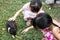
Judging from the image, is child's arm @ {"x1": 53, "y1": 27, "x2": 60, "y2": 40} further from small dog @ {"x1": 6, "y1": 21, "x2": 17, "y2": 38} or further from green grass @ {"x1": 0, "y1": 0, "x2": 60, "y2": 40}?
small dog @ {"x1": 6, "y1": 21, "x2": 17, "y2": 38}

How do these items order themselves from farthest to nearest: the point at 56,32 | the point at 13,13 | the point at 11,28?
the point at 13,13
the point at 11,28
the point at 56,32

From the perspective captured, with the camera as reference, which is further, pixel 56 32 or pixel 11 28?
pixel 11 28

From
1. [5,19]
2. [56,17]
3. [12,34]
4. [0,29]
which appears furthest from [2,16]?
[56,17]

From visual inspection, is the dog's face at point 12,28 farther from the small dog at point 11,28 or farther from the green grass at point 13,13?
the green grass at point 13,13

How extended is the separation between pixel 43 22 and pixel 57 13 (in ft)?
6.26

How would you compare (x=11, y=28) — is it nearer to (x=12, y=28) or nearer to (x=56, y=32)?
(x=12, y=28)

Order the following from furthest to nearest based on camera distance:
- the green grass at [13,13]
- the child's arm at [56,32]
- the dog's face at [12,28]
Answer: the green grass at [13,13] → the dog's face at [12,28] → the child's arm at [56,32]

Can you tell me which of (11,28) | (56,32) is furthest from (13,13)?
(56,32)

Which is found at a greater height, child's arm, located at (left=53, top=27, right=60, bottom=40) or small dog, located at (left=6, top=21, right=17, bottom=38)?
child's arm, located at (left=53, top=27, right=60, bottom=40)

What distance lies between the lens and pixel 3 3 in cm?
568

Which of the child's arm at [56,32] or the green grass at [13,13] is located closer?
the child's arm at [56,32]

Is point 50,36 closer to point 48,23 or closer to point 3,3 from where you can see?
point 48,23

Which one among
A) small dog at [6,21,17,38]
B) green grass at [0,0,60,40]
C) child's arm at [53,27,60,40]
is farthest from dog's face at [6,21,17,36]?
child's arm at [53,27,60,40]

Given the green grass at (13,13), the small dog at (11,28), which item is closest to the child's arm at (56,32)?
the green grass at (13,13)
